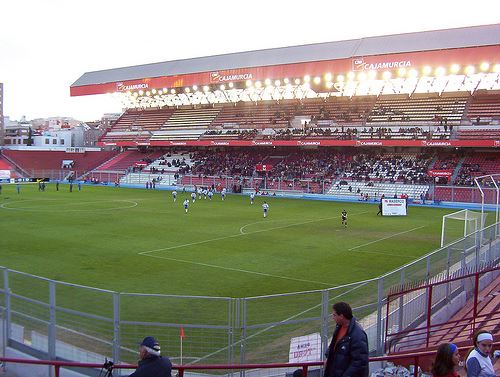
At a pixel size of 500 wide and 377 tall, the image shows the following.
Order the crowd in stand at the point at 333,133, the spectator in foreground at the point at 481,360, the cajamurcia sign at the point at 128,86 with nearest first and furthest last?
the spectator in foreground at the point at 481,360
the crowd in stand at the point at 333,133
the cajamurcia sign at the point at 128,86

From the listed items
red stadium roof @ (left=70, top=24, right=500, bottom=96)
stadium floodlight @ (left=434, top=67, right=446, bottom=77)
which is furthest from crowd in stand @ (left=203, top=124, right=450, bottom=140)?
red stadium roof @ (left=70, top=24, right=500, bottom=96)

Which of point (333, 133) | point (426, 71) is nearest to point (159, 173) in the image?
point (333, 133)

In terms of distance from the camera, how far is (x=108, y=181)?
7662 centimetres

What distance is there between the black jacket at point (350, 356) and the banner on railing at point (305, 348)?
341cm

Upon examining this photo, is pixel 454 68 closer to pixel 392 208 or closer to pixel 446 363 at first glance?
pixel 392 208

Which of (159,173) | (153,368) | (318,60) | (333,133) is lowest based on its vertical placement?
(153,368)

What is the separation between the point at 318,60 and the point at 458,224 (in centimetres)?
3623

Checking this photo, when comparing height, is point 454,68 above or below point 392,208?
above

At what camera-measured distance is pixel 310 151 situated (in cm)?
6900

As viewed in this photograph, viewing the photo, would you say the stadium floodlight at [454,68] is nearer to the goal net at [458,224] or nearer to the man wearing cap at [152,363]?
the goal net at [458,224]

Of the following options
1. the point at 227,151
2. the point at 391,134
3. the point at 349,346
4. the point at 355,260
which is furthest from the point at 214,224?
the point at 227,151

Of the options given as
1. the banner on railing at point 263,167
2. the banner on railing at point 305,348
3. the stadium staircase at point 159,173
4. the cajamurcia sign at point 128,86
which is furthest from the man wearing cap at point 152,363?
the cajamurcia sign at point 128,86

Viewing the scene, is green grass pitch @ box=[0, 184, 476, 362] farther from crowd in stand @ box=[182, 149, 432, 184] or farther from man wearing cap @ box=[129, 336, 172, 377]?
crowd in stand @ box=[182, 149, 432, 184]

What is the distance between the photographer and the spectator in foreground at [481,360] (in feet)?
20.3
